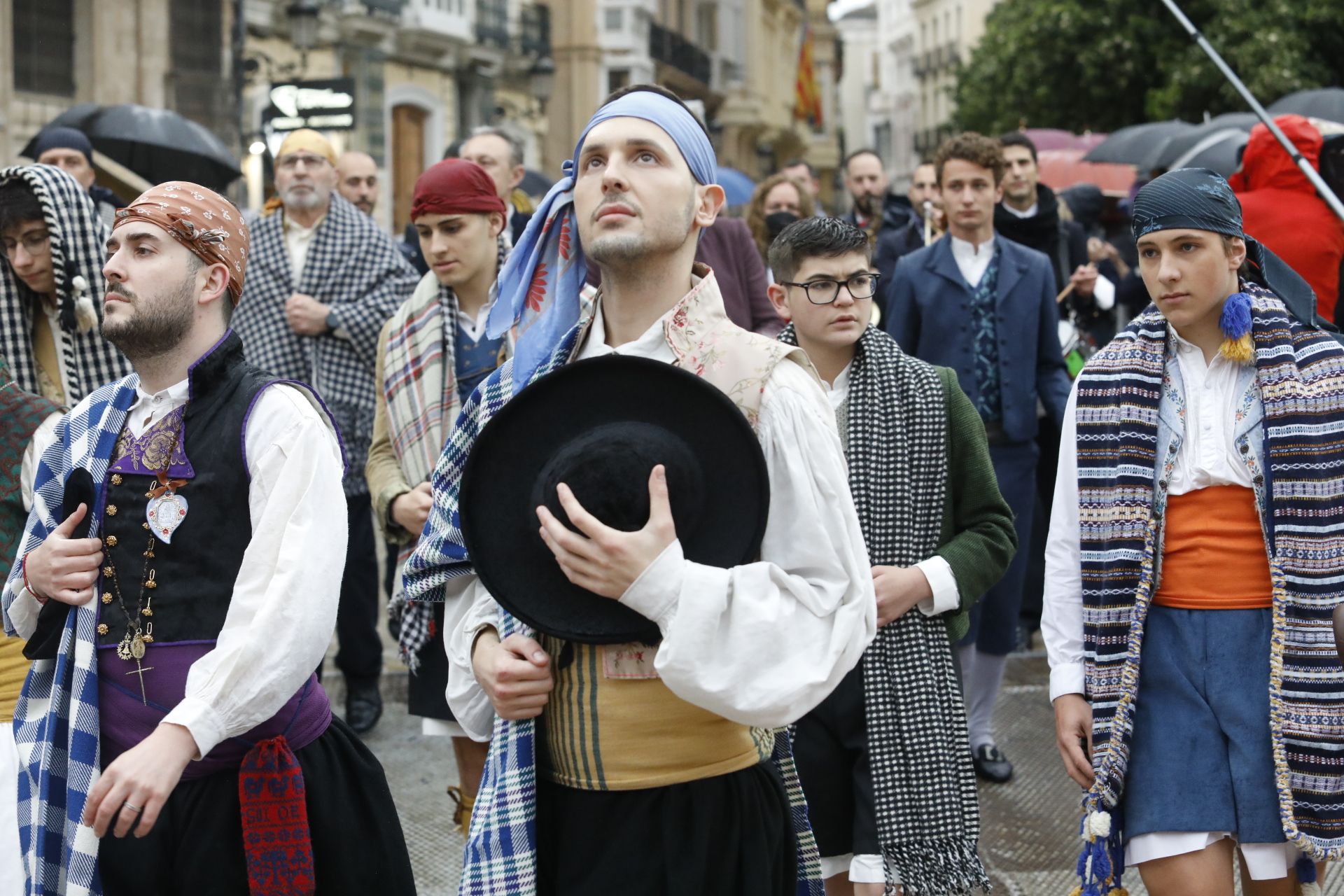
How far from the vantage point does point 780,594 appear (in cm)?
239

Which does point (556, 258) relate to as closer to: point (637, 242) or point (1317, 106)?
point (637, 242)

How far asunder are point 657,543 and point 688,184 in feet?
2.35

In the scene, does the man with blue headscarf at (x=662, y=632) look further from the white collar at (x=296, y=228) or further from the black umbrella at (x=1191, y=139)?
the black umbrella at (x=1191, y=139)

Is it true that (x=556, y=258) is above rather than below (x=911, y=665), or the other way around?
above

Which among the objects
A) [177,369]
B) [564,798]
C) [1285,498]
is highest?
[177,369]

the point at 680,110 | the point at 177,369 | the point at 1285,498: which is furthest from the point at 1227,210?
the point at 177,369

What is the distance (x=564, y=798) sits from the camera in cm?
264

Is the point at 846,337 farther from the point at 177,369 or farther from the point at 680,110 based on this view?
the point at 177,369

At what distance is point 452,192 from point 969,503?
194 cm

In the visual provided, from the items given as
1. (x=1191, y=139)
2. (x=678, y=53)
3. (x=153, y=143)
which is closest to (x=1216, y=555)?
(x=153, y=143)

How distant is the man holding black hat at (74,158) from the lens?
681 centimetres

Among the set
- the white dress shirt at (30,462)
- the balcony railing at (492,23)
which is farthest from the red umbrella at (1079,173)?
the balcony railing at (492,23)

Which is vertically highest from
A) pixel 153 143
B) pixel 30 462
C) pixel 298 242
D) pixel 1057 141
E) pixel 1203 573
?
pixel 1057 141

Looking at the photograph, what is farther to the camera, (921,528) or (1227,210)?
(921,528)
